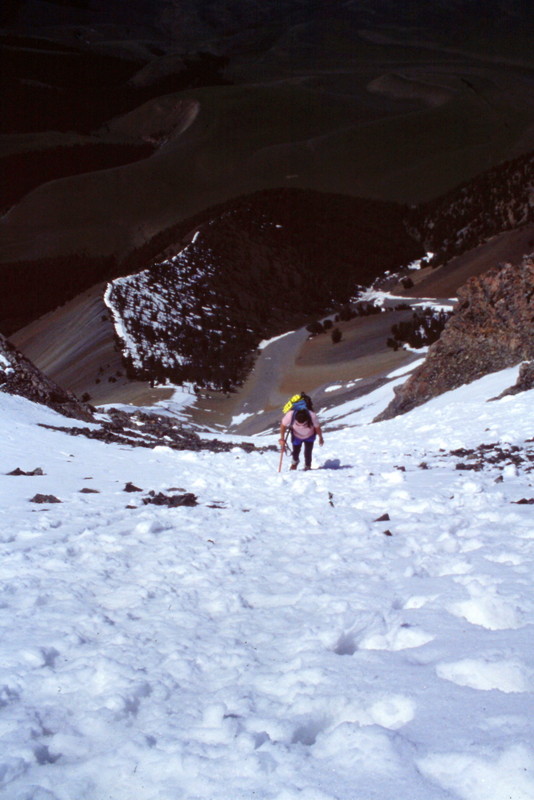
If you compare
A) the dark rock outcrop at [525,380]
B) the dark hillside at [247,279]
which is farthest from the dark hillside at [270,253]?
the dark rock outcrop at [525,380]

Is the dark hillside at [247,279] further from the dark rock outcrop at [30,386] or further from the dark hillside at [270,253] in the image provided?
the dark rock outcrop at [30,386]

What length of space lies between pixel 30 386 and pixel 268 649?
48.4 ft

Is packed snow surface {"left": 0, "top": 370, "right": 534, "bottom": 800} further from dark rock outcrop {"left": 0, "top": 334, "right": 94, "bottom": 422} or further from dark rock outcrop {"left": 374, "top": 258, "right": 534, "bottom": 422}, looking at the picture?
dark rock outcrop {"left": 374, "top": 258, "right": 534, "bottom": 422}

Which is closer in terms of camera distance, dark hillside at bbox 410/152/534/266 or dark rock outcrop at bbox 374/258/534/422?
dark rock outcrop at bbox 374/258/534/422

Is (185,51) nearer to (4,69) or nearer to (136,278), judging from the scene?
(4,69)

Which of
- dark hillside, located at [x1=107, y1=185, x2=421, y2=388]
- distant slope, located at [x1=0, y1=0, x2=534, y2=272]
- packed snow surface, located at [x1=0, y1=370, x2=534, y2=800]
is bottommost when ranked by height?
packed snow surface, located at [x1=0, y1=370, x2=534, y2=800]

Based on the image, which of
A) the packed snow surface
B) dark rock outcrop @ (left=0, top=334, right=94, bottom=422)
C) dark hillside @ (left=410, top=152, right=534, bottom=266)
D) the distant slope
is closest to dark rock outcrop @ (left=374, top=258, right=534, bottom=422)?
dark rock outcrop @ (left=0, top=334, right=94, bottom=422)

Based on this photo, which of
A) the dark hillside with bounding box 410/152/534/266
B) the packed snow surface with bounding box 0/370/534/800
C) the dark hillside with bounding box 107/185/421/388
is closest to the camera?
the packed snow surface with bounding box 0/370/534/800

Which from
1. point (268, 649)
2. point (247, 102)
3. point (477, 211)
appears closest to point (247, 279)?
point (477, 211)

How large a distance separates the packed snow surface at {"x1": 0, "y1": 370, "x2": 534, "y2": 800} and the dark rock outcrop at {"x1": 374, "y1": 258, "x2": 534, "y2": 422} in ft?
43.6

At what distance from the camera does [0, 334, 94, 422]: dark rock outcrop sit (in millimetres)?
15352

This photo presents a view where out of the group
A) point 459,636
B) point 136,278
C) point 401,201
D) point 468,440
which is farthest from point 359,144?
point 459,636

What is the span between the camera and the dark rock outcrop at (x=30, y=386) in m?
15.4

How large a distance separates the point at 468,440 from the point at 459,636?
309 inches
